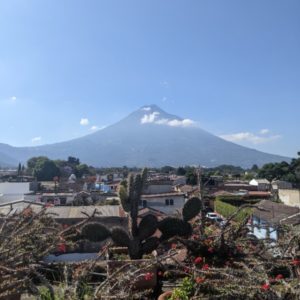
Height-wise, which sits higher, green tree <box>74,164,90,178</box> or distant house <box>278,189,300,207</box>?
green tree <box>74,164,90,178</box>

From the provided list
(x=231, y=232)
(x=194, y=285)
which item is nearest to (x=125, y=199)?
(x=231, y=232)

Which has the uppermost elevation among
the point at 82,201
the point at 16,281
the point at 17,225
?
the point at 17,225

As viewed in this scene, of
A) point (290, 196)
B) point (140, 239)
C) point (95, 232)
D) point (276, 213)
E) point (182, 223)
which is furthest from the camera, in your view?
point (290, 196)

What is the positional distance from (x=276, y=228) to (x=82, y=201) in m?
31.3

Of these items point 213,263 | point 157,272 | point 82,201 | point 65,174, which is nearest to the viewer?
point 157,272

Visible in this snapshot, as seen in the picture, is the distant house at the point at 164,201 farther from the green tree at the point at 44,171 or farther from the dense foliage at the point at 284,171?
the green tree at the point at 44,171

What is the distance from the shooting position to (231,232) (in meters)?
6.93

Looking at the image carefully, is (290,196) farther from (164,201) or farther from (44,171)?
(44,171)

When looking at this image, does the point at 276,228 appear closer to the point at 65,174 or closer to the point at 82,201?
the point at 82,201

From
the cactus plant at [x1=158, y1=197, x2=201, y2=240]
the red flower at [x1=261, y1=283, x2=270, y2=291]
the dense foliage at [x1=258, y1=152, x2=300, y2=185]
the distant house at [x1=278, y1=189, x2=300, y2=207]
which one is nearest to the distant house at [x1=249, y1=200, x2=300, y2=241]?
the cactus plant at [x1=158, y1=197, x2=201, y2=240]

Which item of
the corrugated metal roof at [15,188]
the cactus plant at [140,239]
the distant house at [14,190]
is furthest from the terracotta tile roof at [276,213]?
the corrugated metal roof at [15,188]

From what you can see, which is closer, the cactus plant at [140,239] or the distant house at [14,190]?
the cactus plant at [140,239]

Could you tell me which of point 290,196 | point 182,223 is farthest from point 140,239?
point 290,196

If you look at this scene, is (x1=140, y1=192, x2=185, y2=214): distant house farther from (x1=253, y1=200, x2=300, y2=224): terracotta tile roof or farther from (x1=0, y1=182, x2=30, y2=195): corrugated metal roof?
(x1=0, y1=182, x2=30, y2=195): corrugated metal roof
